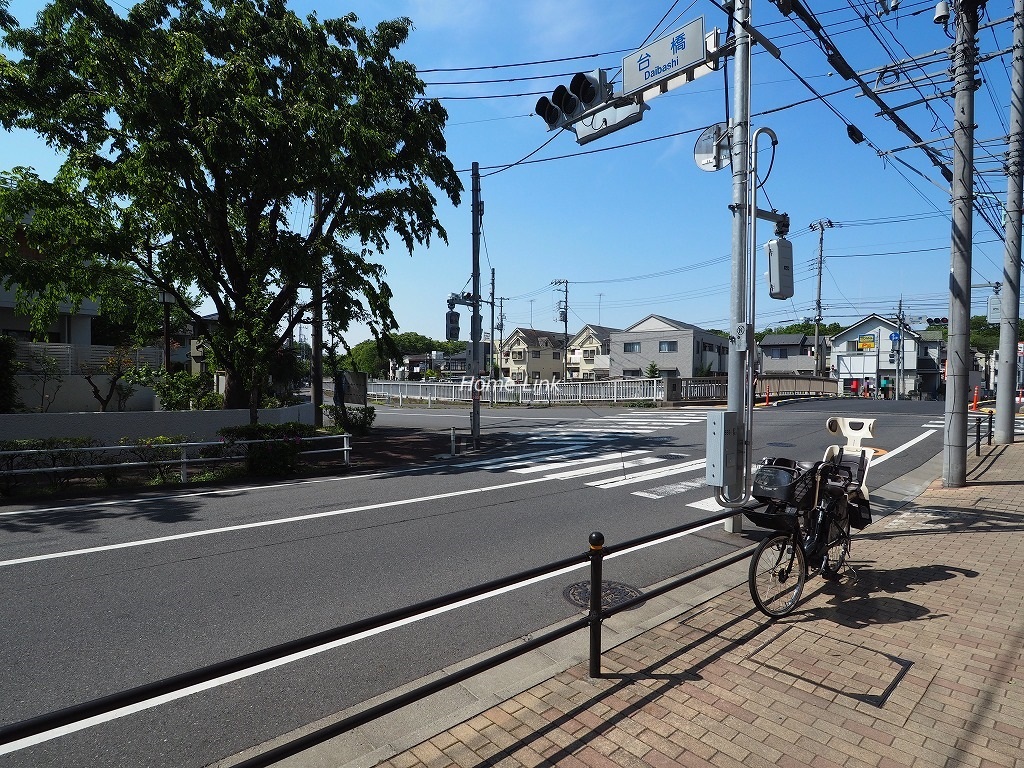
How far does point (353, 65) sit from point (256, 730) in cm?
1683

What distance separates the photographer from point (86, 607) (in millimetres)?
5258

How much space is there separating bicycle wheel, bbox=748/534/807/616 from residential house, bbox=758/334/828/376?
6656cm

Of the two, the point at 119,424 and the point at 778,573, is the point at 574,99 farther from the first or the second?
the point at 119,424

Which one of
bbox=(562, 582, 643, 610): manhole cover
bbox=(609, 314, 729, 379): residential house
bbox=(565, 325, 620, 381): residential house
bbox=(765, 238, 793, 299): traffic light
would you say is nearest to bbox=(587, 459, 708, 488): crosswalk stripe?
bbox=(765, 238, 793, 299): traffic light

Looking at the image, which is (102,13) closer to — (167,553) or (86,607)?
(167,553)

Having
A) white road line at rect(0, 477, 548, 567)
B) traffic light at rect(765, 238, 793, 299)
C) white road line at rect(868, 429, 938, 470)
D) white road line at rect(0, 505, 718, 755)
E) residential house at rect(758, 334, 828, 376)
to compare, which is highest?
residential house at rect(758, 334, 828, 376)

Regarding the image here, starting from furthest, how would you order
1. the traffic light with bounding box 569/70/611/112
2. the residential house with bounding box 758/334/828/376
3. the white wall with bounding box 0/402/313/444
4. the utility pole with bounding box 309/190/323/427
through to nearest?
the residential house with bounding box 758/334/828/376 → the utility pole with bounding box 309/190/323/427 → the white wall with bounding box 0/402/313/444 → the traffic light with bounding box 569/70/611/112

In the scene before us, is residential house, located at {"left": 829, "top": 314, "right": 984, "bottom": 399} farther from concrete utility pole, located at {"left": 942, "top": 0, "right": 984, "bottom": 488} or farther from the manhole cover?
the manhole cover

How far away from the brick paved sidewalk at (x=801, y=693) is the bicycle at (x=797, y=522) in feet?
0.79

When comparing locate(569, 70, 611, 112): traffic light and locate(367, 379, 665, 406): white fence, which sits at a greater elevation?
locate(569, 70, 611, 112): traffic light

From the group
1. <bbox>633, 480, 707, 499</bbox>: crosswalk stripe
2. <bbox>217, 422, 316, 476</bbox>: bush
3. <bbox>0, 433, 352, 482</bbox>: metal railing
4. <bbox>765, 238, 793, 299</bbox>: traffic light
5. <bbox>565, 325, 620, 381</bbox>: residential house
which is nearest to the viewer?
<bbox>765, 238, 793, 299</bbox>: traffic light

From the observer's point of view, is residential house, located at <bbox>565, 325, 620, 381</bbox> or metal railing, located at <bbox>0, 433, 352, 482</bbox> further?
residential house, located at <bbox>565, 325, 620, 381</bbox>

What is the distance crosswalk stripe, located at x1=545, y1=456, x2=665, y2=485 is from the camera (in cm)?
1243

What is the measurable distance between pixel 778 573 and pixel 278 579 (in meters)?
4.98
